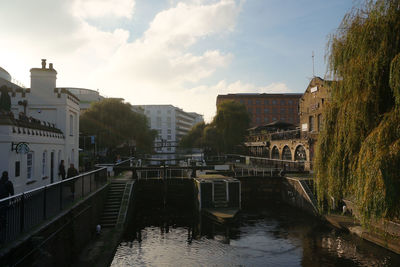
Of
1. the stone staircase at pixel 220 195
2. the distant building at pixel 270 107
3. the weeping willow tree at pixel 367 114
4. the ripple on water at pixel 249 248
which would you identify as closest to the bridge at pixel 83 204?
the ripple on water at pixel 249 248

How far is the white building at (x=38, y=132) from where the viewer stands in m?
14.0

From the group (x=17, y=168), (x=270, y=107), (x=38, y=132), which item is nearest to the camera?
(x=17, y=168)

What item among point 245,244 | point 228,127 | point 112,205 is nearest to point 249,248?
point 245,244

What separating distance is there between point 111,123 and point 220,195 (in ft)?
95.0

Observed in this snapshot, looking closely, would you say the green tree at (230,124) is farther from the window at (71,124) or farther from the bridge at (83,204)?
the window at (71,124)

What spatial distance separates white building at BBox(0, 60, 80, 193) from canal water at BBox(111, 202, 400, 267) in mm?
6002

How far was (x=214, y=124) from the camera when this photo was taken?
54.0m

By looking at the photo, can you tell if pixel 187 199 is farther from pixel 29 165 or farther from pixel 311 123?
pixel 311 123

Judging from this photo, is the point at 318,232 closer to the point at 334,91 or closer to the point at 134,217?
Answer: the point at 334,91

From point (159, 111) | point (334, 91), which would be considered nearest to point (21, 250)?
point (334, 91)

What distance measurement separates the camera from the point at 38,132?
17.1 m

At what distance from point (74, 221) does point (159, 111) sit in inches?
4796

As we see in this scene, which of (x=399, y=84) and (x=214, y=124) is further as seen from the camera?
(x=214, y=124)

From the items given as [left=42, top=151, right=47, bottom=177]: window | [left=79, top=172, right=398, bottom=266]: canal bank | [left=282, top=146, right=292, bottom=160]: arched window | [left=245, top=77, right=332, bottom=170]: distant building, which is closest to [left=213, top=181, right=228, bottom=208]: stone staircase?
[left=79, top=172, right=398, bottom=266]: canal bank
